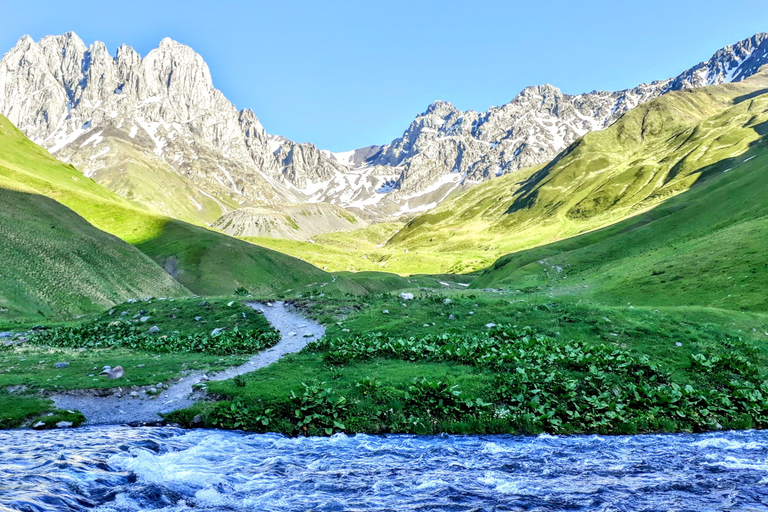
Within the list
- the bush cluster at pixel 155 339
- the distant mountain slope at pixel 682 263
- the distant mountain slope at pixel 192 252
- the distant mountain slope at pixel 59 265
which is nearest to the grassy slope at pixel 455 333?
the distant mountain slope at pixel 682 263

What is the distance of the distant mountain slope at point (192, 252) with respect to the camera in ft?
281

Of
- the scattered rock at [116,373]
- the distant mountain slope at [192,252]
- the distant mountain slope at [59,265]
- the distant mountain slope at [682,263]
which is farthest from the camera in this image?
the distant mountain slope at [192,252]

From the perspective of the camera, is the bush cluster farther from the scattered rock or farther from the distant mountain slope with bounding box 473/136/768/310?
the distant mountain slope with bounding box 473/136/768/310

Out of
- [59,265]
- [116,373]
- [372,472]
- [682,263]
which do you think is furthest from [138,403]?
[682,263]

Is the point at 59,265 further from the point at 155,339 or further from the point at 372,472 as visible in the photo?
the point at 372,472

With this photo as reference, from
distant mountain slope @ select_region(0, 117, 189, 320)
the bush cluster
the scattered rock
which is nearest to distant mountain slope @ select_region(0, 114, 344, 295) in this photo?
distant mountain slope @ select_region(0, 117, 189, 320)

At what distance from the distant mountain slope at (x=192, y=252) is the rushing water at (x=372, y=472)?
63.4 metres

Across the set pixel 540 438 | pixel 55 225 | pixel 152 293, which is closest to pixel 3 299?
pixel 152 293

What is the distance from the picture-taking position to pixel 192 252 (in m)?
92.8

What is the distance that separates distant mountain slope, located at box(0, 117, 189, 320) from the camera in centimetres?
4828

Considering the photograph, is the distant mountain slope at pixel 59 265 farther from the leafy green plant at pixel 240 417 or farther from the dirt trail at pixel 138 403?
the leafy green plant at pixel 240 417

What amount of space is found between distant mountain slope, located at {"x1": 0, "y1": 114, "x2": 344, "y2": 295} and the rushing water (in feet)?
208

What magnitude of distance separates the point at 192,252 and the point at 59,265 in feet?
123

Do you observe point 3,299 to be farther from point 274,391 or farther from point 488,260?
point 488,260
